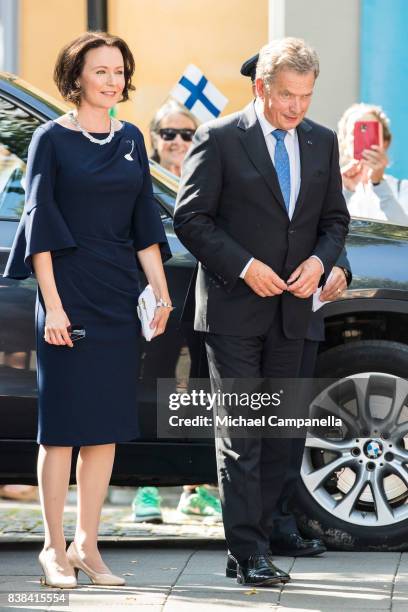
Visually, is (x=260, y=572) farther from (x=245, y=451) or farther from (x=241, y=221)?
(x=241, y=221)

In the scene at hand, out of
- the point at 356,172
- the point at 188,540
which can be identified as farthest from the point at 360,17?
the point at 188,540

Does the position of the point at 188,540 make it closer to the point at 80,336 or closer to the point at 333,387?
the point at 333,387

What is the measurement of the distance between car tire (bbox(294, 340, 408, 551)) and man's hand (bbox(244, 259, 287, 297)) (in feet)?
2.77

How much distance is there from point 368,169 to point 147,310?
2947 millimetres

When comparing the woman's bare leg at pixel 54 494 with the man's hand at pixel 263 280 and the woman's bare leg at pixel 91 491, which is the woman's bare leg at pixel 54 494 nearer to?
the woman's bare leg at pixel 91 491

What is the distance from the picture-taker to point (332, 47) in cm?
1053

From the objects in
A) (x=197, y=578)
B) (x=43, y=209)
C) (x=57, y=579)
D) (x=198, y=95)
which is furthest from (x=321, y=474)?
(x=198, y=95)

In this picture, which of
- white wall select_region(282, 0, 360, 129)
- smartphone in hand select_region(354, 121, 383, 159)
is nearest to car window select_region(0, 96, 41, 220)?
smartphone in hand select_region(354, 121, 383, 159)

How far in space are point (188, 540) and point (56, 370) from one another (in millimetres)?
1883

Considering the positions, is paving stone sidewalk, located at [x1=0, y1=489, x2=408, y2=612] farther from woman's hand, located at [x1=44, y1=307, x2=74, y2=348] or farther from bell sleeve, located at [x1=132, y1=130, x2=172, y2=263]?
bell sleeve, located at [x1=132, y1=130, x2=172, y2=263]

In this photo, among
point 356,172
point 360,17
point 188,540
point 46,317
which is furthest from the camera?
point 360,17

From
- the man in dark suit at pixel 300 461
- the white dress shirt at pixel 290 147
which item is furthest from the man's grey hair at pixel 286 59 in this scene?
the man in dark suit at pixel 300 461

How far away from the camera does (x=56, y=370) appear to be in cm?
544

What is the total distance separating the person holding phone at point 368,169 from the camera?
7.92 meters
